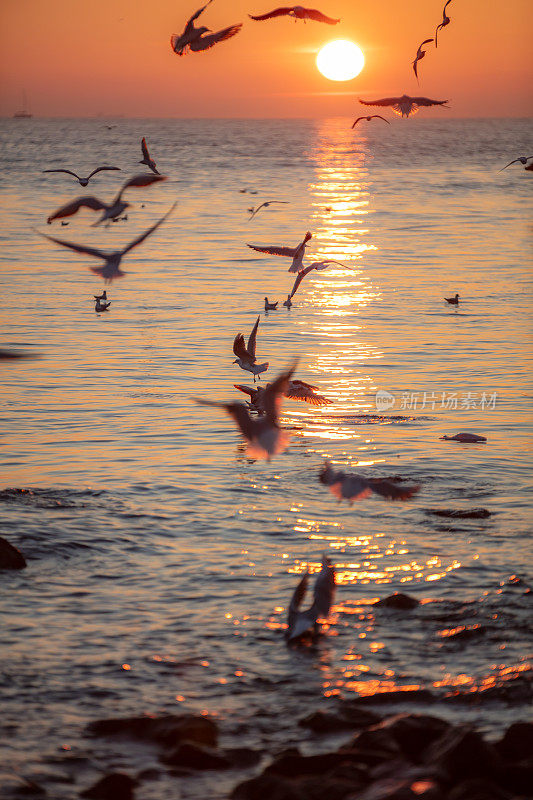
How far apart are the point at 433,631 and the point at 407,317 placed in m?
20.2

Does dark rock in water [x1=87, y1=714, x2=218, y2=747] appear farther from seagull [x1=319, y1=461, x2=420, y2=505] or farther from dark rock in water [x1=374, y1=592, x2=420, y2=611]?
dark rock in water [x1=374, y1=592, x2=420, y2=611]

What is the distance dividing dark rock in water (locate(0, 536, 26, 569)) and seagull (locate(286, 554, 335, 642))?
364 cm

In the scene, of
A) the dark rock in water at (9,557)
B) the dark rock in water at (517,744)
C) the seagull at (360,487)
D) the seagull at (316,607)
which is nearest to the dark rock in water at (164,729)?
the seagull at (316,607)

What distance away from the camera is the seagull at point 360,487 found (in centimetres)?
1084

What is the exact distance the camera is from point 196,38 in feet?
39.6

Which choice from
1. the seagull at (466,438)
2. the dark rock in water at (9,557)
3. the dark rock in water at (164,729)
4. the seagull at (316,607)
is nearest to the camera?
the dark rock in water at (164,729)

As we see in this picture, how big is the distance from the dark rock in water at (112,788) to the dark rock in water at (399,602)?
4254mm

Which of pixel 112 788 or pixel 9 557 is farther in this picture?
pixel 9 557

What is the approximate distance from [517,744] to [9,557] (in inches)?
261

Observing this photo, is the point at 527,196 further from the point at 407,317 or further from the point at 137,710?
the point at 137,710

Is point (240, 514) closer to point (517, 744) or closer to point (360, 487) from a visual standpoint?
point (360, 487)

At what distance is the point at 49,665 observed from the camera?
34.5ft

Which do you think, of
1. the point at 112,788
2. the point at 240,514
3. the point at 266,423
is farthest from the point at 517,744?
the point at 240,514

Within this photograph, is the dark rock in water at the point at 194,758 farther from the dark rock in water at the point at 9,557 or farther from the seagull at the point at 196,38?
the seagull at the point at 196,38
